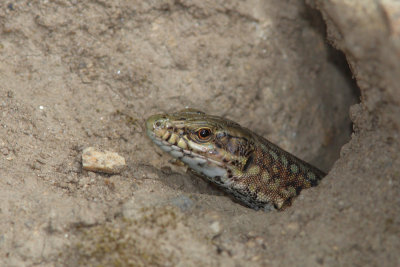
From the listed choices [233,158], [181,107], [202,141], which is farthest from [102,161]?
[181,107]

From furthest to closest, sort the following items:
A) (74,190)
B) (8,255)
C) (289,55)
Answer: (289,55)
(74,190)
(8,255)

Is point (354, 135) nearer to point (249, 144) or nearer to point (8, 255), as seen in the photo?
point (249, 144)

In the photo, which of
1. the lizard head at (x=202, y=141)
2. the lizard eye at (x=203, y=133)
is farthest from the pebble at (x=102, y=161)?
the lizard eye at (x=203, y=133)

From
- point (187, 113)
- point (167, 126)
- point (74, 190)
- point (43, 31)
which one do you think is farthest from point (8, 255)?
point (43, 31)

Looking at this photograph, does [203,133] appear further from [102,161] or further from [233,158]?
[102,161]

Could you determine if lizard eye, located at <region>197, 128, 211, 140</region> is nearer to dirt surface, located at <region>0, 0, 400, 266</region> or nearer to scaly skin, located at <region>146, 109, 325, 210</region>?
scaly skin, located at <region>146, 109, 325, 210</region>

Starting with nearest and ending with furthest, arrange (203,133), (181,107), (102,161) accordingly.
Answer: (102,161) → (203,133) → (181,107)
